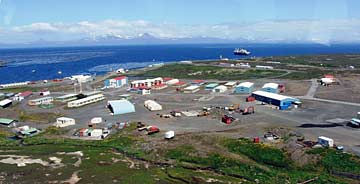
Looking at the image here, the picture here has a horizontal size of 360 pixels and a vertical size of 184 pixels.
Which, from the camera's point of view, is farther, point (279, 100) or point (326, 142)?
point (279, 100)

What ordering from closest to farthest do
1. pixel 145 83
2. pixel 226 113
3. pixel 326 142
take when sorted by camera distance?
1. pixel 326 142
2. pixel 226 113
3. pixel 145 83

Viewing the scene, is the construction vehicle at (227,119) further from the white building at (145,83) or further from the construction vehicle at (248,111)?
the white building at (145,83)

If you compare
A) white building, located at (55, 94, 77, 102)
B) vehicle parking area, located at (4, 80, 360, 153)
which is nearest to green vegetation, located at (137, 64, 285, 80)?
vehicle parking area, located at (4, 80, 360, 153)

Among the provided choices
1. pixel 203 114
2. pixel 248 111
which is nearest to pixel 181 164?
pixel 203 114

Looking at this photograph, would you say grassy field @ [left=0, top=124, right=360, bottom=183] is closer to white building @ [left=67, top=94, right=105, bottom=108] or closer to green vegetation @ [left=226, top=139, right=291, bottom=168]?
green vegetation @ [left=226, top=139, right=291, bottom=168]

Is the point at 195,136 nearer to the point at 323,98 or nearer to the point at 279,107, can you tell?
the point at 279,107

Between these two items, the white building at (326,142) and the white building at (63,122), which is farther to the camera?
the white building at (63,122)

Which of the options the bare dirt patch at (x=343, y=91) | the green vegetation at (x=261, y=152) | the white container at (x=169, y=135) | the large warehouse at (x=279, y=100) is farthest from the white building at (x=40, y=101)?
the bare dirt patch at (x=343, y=91)

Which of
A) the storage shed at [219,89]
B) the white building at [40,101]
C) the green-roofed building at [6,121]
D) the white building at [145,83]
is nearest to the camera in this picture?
the green-roofed building at [6,121]

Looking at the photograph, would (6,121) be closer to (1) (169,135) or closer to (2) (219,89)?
(1) (169,135)

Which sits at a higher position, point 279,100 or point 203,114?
point 279,100

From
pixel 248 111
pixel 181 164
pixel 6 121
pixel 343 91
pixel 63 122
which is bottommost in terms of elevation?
pixel 6 121
